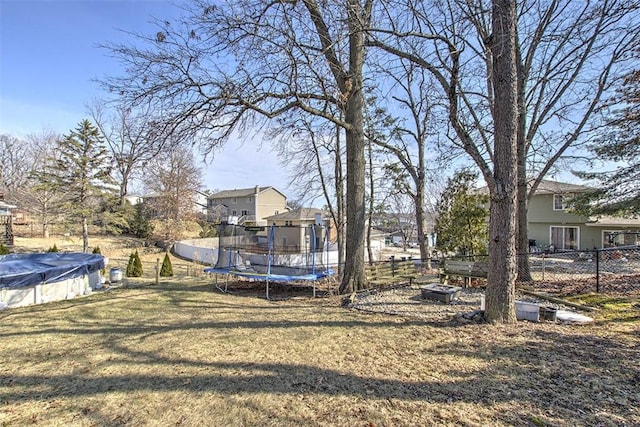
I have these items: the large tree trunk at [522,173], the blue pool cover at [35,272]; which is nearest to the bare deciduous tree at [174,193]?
the blue pool cover at [35,272]

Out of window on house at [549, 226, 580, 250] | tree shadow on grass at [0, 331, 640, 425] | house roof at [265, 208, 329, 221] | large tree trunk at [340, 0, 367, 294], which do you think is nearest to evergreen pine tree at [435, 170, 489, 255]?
large tree trunk at [340, 0, 367, 294]

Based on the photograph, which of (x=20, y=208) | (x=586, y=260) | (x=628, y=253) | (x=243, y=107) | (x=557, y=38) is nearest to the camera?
(x=243, y=107)

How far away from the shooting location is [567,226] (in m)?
21.6

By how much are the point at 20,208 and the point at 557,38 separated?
4130 centimetres

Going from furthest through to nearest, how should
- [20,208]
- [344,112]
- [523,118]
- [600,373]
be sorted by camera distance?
[20,208], [523,118], [344,112], [600,373]

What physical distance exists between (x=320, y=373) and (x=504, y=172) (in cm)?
404

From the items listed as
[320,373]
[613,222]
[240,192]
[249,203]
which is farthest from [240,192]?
[320,373]

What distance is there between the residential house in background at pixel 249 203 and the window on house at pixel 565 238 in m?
30.9

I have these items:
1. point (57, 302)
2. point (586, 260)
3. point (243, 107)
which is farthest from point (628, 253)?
point (57, 302)

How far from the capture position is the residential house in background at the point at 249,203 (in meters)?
43.7

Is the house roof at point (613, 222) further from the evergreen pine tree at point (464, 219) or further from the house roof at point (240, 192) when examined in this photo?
the house roof at point (240, 192)

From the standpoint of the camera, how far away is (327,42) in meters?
6.90

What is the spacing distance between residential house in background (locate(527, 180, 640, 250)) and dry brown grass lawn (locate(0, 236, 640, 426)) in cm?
1953

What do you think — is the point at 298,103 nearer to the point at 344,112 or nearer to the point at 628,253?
the point at 344,112
